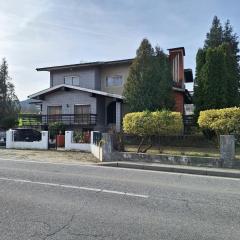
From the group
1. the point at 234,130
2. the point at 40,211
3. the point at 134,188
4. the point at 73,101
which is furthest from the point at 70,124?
the point at 40,211

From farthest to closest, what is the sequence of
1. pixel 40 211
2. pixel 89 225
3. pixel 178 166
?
pixel 178 166 → pixel 40 211 → pixel 89 225

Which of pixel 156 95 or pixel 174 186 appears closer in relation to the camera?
pixel 174 186

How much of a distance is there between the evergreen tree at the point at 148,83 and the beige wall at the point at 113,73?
22.3ft

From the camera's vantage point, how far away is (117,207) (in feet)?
25.4

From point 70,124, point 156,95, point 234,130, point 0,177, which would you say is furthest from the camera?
point 70,124

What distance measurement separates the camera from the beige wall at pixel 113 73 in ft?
119

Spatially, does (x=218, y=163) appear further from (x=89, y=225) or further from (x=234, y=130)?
(x=89, y=225)

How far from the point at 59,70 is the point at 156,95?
556 inches

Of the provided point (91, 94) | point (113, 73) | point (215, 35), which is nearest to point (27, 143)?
point (91, 94)

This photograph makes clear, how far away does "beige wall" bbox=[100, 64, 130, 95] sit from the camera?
3638 centimetres

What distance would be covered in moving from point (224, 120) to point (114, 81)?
72.7ft

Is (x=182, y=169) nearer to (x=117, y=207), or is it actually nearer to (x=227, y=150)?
(x=227, y=150)

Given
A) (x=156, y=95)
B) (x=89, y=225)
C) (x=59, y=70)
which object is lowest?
(x=89, y=225)

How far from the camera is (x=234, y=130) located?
637 inches
